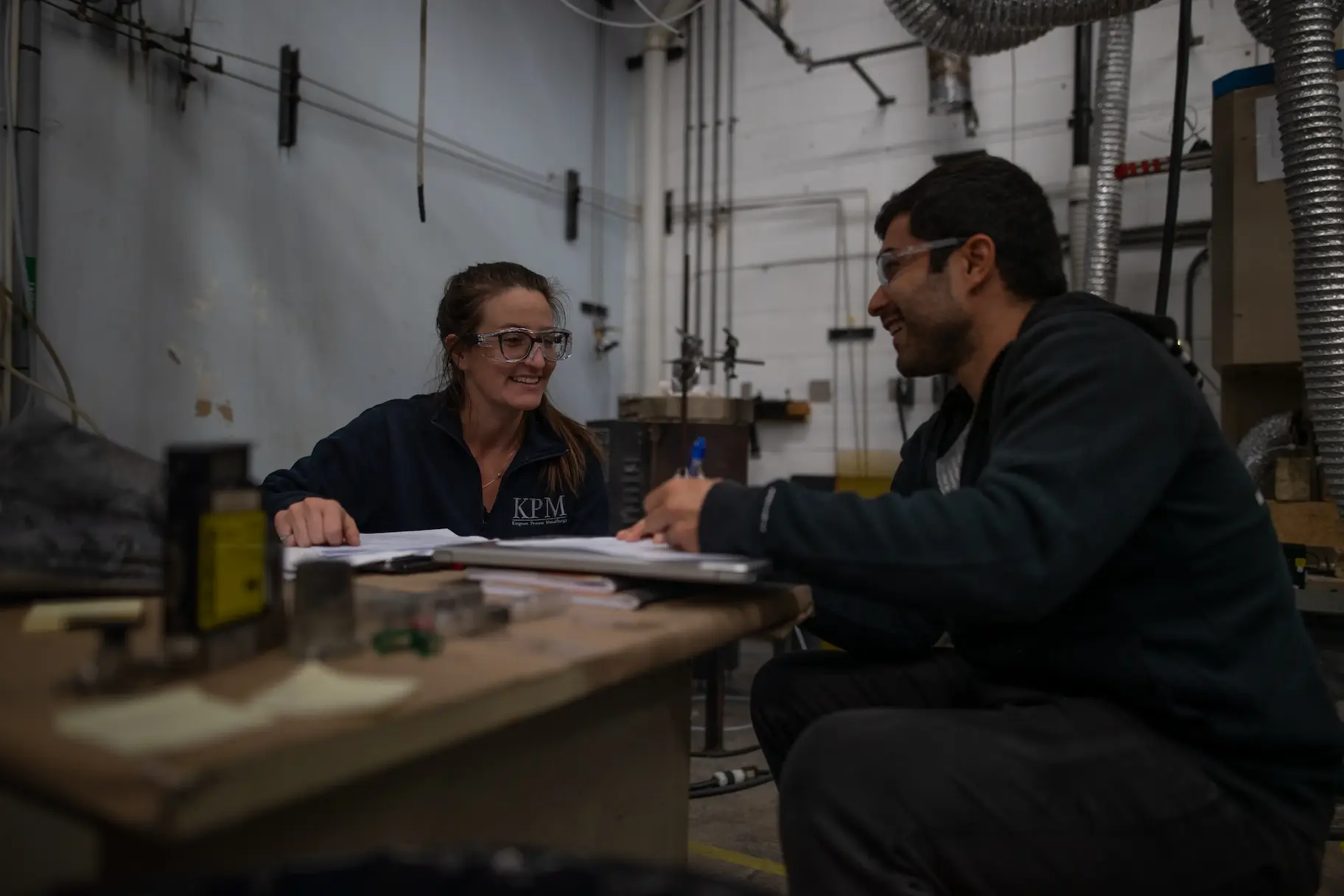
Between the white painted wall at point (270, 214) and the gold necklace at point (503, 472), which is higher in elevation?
the white painted wall at point (270, 214)

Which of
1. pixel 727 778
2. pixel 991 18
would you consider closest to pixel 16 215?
pixel 727 778

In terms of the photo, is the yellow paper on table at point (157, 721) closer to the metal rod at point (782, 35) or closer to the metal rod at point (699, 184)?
the metal rod at point (782, 35)

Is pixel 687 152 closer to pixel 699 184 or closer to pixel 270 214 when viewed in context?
pixel 699 184

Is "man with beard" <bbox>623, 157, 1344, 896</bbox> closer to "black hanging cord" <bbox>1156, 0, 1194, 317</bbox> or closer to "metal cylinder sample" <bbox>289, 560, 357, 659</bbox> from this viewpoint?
"metal cylinder sample" <bbox>289, 560, 357, 659</bbox>

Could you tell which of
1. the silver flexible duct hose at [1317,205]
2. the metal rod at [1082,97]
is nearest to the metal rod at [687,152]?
the metal rod at [1082,97]

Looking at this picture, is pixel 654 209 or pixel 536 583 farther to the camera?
pixel 654 209

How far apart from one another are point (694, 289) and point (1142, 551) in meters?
3.60

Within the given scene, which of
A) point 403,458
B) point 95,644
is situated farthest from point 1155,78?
point 95,644

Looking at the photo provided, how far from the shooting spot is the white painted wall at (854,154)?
333cm

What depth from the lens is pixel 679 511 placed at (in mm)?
895

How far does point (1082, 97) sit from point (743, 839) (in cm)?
310

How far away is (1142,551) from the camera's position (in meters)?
0.89

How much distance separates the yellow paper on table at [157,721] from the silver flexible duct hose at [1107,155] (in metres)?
2.97

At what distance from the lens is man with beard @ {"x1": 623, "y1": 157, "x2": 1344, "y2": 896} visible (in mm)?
791
